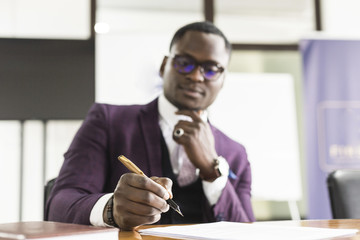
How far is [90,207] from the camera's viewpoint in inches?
Result: 48.7

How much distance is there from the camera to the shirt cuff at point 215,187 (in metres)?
1.59

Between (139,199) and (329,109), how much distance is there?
143 inches

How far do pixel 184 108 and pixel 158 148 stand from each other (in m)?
0.22

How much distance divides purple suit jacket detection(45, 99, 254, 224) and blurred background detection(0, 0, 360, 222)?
2529 millimetres

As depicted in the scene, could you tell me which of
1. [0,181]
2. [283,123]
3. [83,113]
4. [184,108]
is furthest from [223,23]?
[184,108]

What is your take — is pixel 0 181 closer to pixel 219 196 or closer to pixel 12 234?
pixel 219 196

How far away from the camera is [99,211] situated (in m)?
1.17

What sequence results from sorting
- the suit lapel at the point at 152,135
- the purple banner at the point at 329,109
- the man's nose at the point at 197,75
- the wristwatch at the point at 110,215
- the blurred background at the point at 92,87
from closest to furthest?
1. the wristwatch at the point at 110,215
2. the suit lapel at the point at 152,135
3. the man's nose at the point at 197,75
4. the purple banner at the point at 329,109
5. the blurred background at the point at 92,87

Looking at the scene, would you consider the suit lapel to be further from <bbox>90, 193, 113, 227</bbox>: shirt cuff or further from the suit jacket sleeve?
<bbox>90, 193, 113, 227</bbox>: shirt cuff

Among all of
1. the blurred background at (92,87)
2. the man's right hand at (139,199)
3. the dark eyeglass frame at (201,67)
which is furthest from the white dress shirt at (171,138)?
the blurred background at (92,87)

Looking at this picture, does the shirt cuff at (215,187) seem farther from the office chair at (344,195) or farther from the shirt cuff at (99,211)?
the shirt cuff at (99,211)

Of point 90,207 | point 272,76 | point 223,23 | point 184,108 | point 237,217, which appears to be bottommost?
point 237,217

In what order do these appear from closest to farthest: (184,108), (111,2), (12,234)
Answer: (12,234) < (184,108) < (111,2)

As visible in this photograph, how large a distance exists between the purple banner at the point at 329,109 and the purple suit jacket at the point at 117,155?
2.58 m
